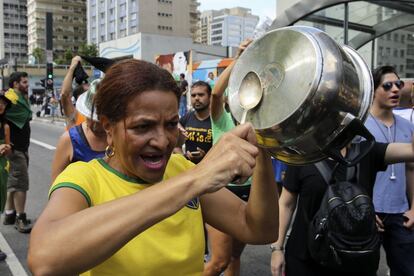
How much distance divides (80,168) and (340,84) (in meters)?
0.81

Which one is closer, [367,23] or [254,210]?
[254,210]

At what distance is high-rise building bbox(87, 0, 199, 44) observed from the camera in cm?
9531

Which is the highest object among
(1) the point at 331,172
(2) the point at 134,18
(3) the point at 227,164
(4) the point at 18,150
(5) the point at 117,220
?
(2) the point at 134,18

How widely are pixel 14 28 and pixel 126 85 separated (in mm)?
148167

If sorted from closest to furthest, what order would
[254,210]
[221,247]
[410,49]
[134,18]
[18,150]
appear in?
1. [254,210]
2. [221,247]
3. [18,150]
4. [410,49]
5. [134,18]

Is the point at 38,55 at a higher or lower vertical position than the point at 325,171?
higher

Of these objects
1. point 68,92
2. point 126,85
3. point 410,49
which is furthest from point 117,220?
point 410,49

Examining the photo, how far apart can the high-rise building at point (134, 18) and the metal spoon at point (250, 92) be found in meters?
96.5

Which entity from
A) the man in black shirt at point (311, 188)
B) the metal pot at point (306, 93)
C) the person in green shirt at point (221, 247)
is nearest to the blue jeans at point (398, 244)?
the man in black shirt at point (311, 188)

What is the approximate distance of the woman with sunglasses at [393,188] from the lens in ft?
10.2

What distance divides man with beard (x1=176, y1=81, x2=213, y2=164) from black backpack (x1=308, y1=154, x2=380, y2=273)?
245cm

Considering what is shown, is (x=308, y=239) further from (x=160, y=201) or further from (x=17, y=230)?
(x=17, y=230)

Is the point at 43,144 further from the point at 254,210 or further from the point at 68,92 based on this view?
the point at 254,210

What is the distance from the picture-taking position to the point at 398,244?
3121 millimetres
